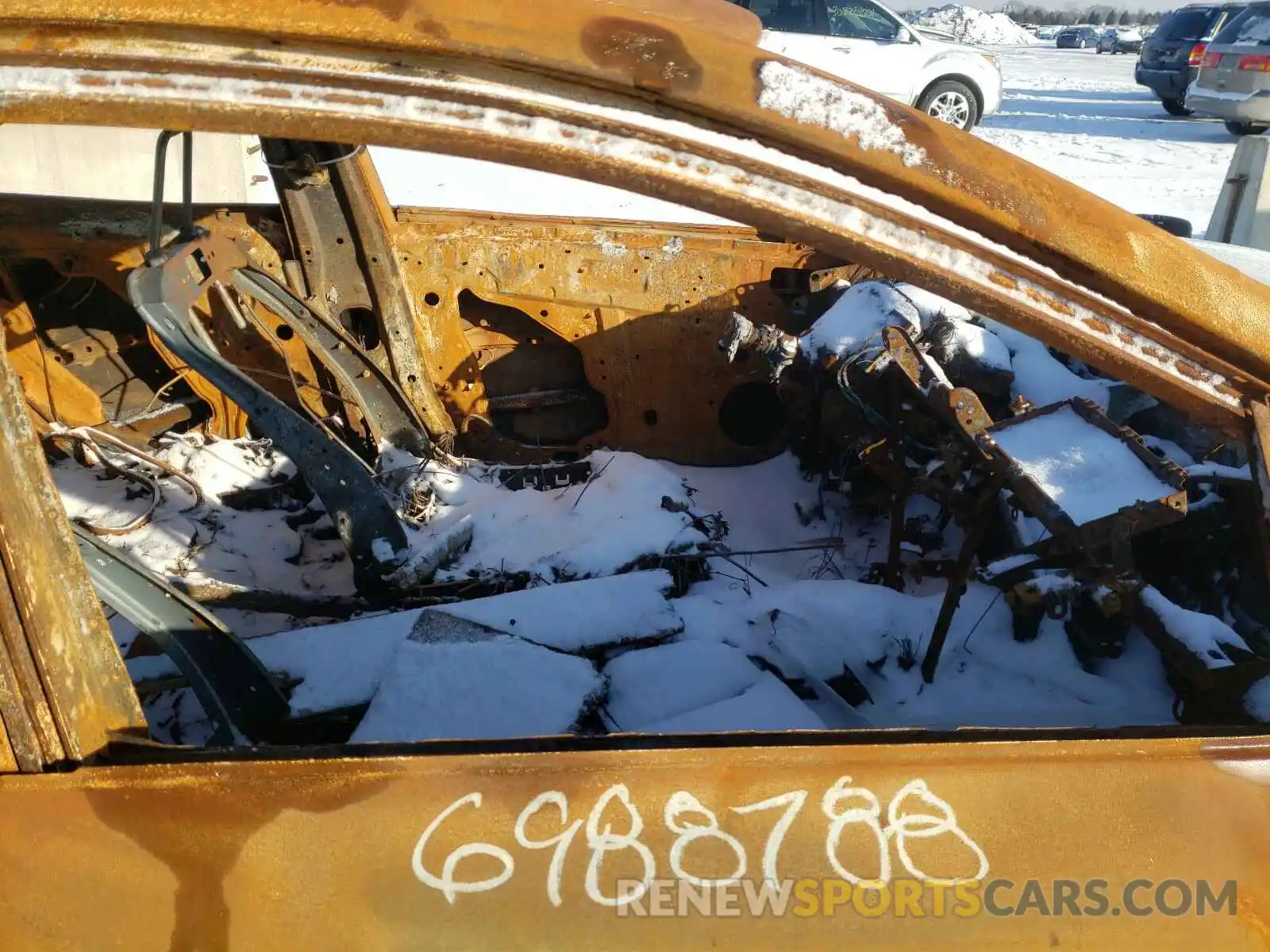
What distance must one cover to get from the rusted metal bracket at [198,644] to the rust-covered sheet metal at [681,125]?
106cm

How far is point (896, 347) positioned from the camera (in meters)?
2.82

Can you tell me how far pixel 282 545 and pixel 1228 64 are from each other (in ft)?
44.3

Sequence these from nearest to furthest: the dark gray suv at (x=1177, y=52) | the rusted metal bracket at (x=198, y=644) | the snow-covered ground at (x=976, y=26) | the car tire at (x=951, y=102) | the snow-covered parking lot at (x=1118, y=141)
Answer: the rusted metal bracket at (x=198, y=644), the snow-covered parking lot at (x=1118, y=141), the car tire at (x=951, y=102), the dark gray suv at (x=1177, y=52), the snow-covered ground at (x=976, y=26)

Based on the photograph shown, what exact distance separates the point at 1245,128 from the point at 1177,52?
10.7 ft

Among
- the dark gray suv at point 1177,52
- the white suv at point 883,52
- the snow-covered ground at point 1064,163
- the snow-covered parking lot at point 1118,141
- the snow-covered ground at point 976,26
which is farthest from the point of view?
the snow-covered ground at point 976,26

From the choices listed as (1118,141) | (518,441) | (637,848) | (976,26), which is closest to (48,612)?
(637,848)

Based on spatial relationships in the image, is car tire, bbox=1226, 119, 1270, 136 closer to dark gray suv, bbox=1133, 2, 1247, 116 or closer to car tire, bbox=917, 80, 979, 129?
dark gray suv, bbox=1133, 2, 1247, 116

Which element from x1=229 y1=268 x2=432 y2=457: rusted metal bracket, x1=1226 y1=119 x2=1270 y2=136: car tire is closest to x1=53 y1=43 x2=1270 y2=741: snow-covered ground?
x1=229 y1=268 x2=432 y2=457: rusted metal bracket

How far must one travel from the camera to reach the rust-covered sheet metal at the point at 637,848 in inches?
41.8

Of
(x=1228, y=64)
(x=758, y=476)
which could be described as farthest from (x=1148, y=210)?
(x=758, y=476)

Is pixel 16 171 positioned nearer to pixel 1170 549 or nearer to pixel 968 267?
pixel 968 267

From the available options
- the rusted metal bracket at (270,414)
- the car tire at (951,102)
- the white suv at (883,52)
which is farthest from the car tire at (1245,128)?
the rusted metal bracket at (270,414)

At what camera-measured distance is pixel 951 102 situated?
1003 cm

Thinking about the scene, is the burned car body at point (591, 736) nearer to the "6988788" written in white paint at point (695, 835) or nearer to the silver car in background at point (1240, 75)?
the "6988788" written in white paint at point (695, 835)
